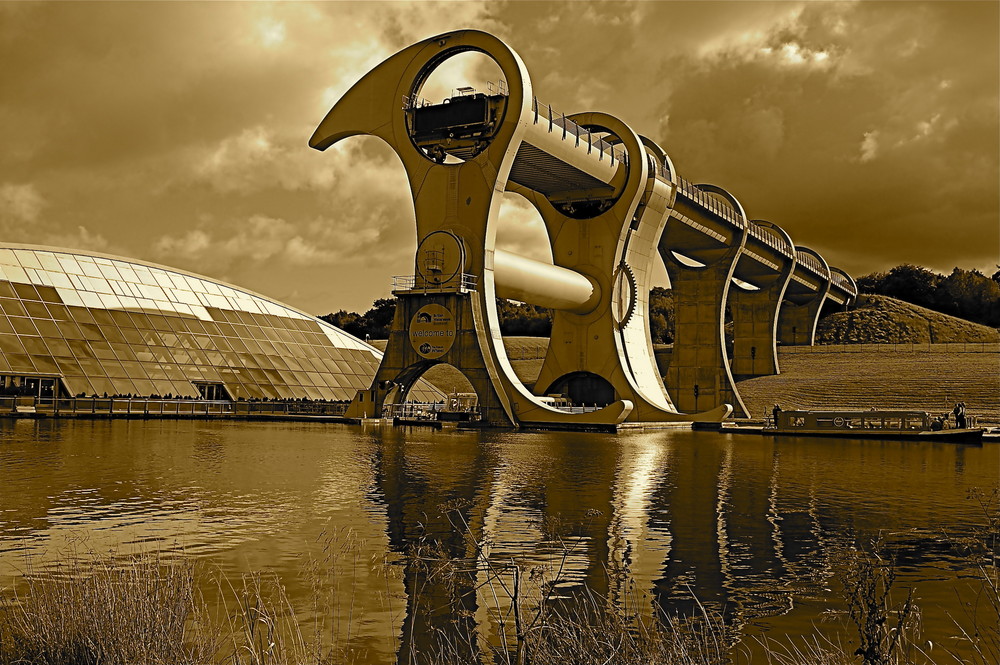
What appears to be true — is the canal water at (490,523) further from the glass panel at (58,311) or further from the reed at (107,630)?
the glass panel at (58,311)

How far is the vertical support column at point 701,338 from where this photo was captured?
2726 inches

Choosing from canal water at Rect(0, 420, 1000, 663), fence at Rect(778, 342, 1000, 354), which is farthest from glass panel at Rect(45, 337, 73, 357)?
fence at Rect(778, 342, 1000, 354)

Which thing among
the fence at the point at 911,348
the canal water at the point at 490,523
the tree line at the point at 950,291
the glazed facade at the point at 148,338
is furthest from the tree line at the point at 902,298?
the canal water at the point at 490,523

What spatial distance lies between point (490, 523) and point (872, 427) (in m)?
32.0

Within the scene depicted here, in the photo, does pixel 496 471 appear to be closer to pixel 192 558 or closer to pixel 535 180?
pixel 192 558

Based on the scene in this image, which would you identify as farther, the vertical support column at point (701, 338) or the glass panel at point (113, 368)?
the vertical support column at point (701, 338)

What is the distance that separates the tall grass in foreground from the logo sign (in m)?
32.5

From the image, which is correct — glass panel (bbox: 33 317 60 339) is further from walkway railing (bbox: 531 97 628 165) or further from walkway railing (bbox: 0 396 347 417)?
walkway railing (bbox: 531 97 628 165)

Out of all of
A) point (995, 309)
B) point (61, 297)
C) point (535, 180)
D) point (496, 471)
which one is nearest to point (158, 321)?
point (61, 297)

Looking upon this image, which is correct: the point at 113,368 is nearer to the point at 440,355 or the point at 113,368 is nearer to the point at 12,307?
the point at 12,307

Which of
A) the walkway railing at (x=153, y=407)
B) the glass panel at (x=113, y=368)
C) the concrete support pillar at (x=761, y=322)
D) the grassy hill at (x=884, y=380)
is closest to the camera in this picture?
the walkway railing at (x=153, y=407)

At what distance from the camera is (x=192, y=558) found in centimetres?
1037

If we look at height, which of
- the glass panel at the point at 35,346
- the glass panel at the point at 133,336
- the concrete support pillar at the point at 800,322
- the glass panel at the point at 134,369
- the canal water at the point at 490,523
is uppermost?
the concrete support pillar at the point at 800,322

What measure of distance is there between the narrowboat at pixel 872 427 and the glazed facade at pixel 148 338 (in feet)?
92.7
